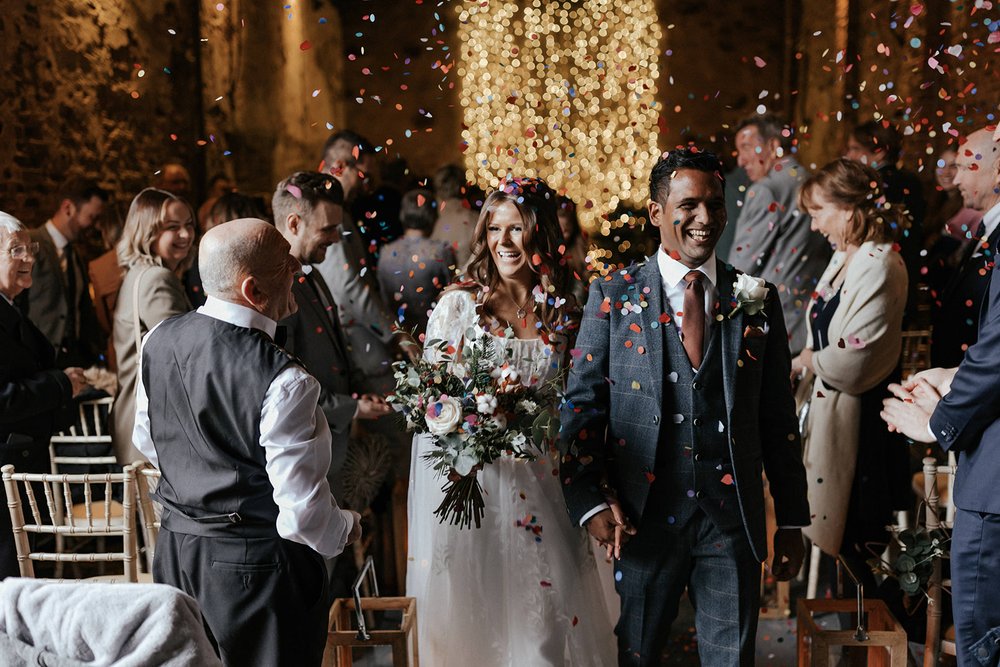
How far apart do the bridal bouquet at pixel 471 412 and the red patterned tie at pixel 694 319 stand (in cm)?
48

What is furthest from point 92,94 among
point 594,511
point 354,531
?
point 594,511

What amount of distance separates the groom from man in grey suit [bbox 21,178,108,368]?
3.78 m

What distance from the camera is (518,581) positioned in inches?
114

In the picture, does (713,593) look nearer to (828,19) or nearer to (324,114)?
(828,19)

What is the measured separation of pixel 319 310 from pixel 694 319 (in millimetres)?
1510

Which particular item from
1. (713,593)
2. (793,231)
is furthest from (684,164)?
(793,231)

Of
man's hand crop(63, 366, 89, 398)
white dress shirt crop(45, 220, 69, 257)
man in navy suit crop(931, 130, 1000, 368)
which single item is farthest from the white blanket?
white dress shirt crop(45, 220, 69, 257)

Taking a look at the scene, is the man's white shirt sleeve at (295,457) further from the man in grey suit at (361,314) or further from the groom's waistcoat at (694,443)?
the man in grey suit at (361,314)

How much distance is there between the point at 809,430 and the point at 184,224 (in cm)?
270

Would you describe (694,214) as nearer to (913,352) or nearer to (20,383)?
(20,383)

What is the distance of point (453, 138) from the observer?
10.1 meters

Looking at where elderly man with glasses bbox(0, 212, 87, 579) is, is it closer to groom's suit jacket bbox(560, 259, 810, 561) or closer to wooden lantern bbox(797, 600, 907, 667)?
groom's suit jacket bbox(560, 259, 810, 561)

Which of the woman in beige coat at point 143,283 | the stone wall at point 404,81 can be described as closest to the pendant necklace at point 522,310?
the woman in beige coat at point 143,283

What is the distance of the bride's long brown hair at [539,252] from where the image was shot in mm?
2996
